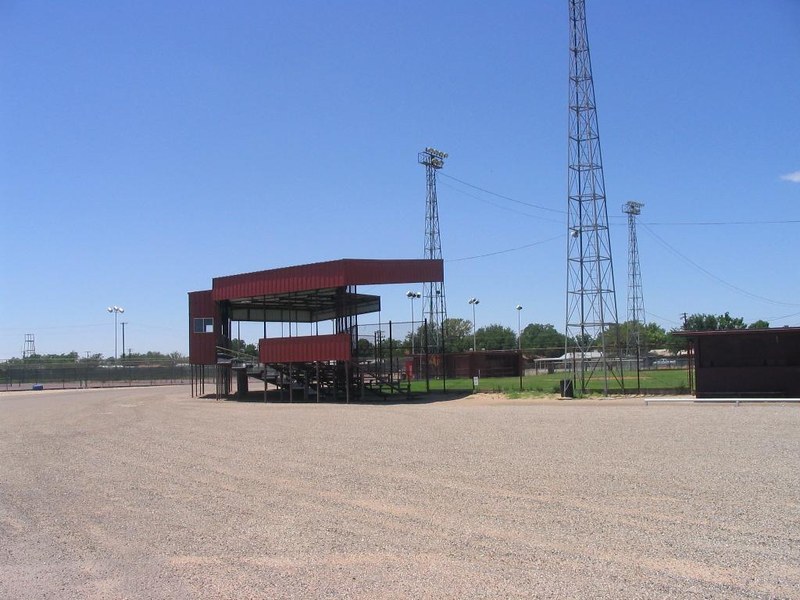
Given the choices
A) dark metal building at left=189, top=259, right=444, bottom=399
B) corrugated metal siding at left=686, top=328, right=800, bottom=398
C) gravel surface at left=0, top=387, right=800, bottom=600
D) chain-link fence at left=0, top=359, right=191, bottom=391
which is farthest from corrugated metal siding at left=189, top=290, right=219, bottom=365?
chain-link fence at left=0, top=359, right=191, bottom=391

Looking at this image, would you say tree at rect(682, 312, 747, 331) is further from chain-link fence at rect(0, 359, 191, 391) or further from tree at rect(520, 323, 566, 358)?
chain-link fence at rect(0, 359, 191, 391)

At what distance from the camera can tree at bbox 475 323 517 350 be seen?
120m

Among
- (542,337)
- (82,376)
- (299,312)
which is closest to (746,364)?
(299,312)

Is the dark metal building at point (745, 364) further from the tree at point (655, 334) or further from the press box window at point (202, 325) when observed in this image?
the tree at point (655, 334)

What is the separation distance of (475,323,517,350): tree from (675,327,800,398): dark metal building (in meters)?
77.9

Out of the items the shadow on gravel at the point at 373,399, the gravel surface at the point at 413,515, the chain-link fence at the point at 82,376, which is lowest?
the shadow on gravel at the point at 373,399

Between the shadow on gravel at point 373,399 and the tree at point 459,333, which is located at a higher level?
the tree at point 459,333

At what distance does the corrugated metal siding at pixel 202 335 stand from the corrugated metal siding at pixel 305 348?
16.9 ft

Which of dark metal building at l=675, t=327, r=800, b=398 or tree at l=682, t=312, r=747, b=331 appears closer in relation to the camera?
dark metal building at l=675, t=327, r=800, b=398

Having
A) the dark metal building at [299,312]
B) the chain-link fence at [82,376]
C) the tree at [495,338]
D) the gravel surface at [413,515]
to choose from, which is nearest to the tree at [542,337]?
the tree at [495,338]

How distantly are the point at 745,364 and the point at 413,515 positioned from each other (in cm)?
2330

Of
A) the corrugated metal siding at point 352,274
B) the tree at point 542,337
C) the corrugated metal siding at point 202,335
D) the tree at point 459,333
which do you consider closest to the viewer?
the corrugated metal siding at point 352,274

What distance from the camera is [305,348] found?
1379 inches

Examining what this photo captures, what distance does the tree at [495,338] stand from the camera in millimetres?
120125
